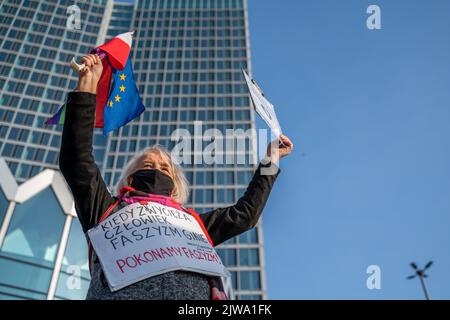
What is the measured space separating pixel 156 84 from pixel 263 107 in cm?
7130

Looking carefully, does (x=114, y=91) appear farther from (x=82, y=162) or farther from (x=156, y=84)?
(x=156, y=84)

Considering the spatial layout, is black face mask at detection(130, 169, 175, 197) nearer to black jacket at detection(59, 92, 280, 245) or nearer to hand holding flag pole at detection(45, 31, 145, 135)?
black jacket at detection(59, 92, 280, 245)

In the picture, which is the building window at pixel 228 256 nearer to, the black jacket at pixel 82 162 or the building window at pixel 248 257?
the building window at pixel 248 257

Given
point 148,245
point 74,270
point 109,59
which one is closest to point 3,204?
point 74,270

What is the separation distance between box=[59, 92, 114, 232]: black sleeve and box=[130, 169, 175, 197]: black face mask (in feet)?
1.22

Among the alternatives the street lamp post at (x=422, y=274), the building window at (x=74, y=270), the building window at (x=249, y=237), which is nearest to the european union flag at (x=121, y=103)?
the building window at (x=74, y=270)

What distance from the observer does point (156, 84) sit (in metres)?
71.6

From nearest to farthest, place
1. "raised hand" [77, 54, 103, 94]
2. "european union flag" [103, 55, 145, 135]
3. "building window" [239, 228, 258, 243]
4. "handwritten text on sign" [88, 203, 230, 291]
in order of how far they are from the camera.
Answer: "handwritten text on sign" [88, 203, 230, 291], "raised hand" [77, 54, 103, 94], "european union flag" [103, 55, 145, 135], "building window" [239, 228, 258, 243]

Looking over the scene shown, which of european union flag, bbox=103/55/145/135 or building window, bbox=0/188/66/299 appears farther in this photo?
building window, bbox=0/188/66/299

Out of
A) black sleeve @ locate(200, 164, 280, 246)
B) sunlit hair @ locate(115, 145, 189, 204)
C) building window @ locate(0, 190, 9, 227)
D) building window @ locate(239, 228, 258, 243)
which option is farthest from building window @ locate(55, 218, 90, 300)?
building window @ locate(239, 228, 258, 243)

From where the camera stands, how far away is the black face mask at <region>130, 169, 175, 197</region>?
236 centimetres

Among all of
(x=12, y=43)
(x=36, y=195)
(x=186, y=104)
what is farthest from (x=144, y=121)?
(x=36, y=195)
